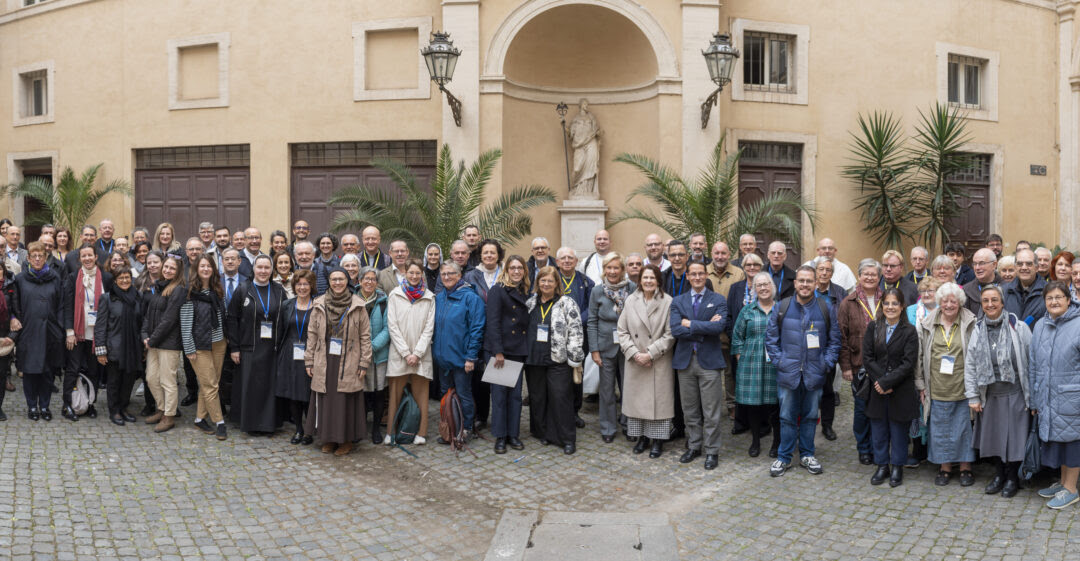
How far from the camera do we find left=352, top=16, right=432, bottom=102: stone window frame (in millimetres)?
14375

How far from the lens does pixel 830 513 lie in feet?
19.4

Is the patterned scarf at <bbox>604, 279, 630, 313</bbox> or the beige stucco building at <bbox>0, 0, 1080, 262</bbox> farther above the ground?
the beige stucco building at <bbox>0, 0, 1080, 262</bbox>

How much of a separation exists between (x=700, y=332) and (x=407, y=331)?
2.66m

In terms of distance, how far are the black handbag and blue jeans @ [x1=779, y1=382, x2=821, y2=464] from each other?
5.02 ft

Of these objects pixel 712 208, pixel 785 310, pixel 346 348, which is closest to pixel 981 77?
pixel 712 208

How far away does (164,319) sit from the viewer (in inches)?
302

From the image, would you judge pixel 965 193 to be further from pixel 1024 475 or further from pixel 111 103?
pixel 111 103

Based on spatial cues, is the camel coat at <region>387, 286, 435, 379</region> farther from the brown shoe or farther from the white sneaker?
the white sneaker

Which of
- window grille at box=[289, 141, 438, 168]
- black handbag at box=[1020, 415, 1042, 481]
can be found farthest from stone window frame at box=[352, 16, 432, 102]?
black handbag at box=[1020, 415, 1042, 481]

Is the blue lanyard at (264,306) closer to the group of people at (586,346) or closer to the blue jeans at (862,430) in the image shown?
the group of people at (586,346)

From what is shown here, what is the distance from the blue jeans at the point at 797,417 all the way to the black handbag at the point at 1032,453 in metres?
1.53

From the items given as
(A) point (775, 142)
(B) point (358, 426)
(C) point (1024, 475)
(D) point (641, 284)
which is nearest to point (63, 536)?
(B) point (358, 426)

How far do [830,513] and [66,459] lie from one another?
6189 mm

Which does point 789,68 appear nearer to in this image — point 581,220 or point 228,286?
point 581,220
